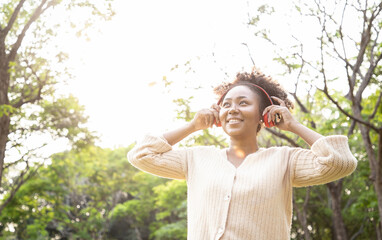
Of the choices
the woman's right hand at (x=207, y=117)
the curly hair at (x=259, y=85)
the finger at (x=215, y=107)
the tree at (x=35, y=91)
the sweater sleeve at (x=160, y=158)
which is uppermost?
the tree at (x=35, y=91)

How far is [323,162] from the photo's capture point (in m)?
2.28

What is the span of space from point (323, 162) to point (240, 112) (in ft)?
1.76

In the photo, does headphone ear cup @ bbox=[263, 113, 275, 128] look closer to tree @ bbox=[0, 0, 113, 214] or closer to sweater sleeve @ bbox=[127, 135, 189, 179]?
sweater sleeve @ bbox=[127, 135, 189, 179]

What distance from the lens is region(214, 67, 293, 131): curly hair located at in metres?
2.70

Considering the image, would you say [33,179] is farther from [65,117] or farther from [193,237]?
[193,237]

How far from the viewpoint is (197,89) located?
902cm

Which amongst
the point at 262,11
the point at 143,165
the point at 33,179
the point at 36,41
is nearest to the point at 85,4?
the point at 36,41

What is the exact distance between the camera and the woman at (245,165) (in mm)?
2238

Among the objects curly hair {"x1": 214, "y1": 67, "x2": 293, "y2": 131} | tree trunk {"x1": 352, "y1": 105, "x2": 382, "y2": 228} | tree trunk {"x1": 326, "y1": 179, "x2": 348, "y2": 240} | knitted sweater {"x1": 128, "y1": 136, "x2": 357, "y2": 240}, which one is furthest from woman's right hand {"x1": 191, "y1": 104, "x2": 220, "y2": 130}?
tree trunk {"x1": 326, "y1": 179, "x2": 348, "y2": 240}

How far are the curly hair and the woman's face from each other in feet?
0.29

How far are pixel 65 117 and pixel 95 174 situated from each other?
25.8 ft

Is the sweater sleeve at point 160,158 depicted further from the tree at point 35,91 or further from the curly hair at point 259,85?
the tree at point 35,91

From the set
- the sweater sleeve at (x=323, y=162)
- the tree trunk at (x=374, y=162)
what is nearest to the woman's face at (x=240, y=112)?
the sweater sleeve at (x=323, y=162)

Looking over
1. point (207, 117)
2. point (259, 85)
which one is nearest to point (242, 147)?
point (207, 117)
